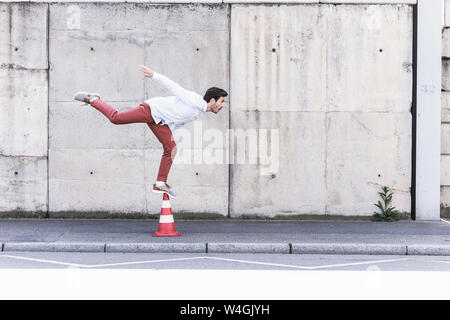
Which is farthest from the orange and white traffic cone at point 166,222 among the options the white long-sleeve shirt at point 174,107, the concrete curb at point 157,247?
the white long-sleeve shirt at point 174,107

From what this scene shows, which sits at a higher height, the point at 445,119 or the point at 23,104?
the point at 23,104

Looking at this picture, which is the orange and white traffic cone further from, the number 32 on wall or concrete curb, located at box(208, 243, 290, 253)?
the number 32 on wall

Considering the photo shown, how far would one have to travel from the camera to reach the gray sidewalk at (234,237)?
35.5 feet

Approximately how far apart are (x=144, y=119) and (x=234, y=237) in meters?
2.53

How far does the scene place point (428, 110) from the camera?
14.0 metres

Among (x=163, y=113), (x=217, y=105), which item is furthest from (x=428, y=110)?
(x=163, y=113)

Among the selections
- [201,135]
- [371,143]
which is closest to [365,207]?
[371,143]

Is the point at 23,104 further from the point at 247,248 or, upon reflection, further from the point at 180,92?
the point at 247,248

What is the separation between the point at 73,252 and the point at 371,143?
624 cm

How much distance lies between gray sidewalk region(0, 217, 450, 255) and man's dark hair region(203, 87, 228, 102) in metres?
2.29

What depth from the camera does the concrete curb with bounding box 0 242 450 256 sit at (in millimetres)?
10789

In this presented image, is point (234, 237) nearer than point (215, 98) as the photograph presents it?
Yes

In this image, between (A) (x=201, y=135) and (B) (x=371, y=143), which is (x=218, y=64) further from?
(B) (x=371, y=143)

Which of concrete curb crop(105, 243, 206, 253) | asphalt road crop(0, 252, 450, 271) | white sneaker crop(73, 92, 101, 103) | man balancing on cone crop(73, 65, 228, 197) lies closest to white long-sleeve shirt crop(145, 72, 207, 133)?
man balancing on cone crop(73, 65, 228, 197)
